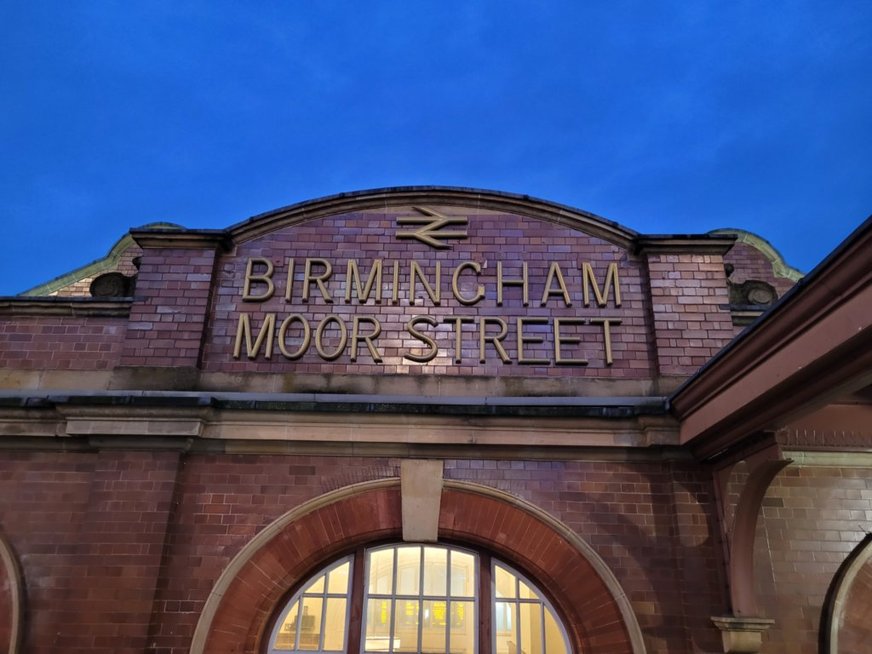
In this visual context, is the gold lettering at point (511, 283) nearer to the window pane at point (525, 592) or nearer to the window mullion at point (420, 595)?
the window mullion at point (420, 595)

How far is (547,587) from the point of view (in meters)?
5.94

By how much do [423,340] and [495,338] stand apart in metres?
0.72

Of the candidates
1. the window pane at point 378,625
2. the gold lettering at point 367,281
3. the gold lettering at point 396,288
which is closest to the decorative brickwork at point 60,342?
the gold lettering at point 367,281

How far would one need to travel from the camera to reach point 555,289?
698 cm

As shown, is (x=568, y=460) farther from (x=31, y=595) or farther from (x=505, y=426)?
(x=31, y=595)

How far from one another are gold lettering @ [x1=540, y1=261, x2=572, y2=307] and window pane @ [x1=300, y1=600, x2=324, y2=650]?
3605mm

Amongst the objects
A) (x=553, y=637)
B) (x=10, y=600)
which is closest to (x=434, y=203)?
(x=553, y=637)

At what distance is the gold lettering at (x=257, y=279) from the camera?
6879 millimetres

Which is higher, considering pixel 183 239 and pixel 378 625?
pixel 183 239

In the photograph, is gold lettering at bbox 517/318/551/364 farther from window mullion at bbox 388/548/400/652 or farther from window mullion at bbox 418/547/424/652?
window mullion at bbox 388/548/400/652

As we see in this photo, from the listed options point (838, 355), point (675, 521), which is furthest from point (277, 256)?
point (838, 355)

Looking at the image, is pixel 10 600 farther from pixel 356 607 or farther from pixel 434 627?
pixel 434 627

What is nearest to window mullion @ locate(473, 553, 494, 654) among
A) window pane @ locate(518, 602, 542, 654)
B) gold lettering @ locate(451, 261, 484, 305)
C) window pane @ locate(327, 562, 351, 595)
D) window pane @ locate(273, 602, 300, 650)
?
window pane @ locate(518, 602, 542, 654)

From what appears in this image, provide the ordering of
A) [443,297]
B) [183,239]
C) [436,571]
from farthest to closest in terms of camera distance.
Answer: [183,239] < [443,297] < [436,571]
